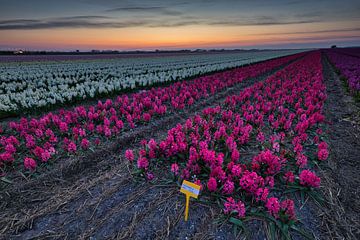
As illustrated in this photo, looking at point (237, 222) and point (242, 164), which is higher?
point (242, 164)

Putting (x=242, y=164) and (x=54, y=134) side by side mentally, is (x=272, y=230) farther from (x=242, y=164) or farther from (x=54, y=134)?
(x=54, y=134)

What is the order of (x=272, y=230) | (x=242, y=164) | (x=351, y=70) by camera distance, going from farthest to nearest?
(x=351, y=70) < (x=242, y=164) < (x=272, y=230)

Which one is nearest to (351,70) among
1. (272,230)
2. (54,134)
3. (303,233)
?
(303,233)

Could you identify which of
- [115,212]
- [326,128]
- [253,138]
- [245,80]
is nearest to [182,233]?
[115,212]

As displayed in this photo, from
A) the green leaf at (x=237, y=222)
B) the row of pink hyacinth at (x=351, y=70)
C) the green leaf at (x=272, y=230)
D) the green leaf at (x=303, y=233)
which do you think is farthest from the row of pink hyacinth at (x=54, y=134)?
the row of pink hyacinth at (x=351, y=70)

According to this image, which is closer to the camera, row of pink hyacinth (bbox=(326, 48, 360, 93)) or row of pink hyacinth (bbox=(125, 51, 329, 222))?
row of pink hyacinth (bbox=(125, 51, 329, 222))

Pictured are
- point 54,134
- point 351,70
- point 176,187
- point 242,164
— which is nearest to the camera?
point 176,187

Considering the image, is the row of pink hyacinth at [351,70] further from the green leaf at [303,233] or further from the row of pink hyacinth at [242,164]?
the green leaf at [303,233]

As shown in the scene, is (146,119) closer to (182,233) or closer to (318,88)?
(182,233)

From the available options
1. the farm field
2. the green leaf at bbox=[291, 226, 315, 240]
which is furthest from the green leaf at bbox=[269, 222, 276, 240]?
the green leaf at bbox=[291, 226, 315, 240]

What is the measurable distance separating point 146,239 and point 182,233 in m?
0.46

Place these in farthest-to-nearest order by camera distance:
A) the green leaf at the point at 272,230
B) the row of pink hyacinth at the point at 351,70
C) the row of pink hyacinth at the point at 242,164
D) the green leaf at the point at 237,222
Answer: the row of pink hyacinth at the point at 351,70, the row of pink hyacinth at the point at 242,164, the green leaf at the point at 237,222, the green leaf at the point at 272,230

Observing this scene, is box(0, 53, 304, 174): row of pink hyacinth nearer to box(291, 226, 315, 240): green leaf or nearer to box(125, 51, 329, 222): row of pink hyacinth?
box(125, 51, 329, 222): row of pink hyacinth

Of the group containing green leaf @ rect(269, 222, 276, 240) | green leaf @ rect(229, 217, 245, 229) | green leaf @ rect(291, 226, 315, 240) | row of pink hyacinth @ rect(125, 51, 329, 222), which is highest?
row of pink hyacinth @ rect(125, 51, 329, 222)
